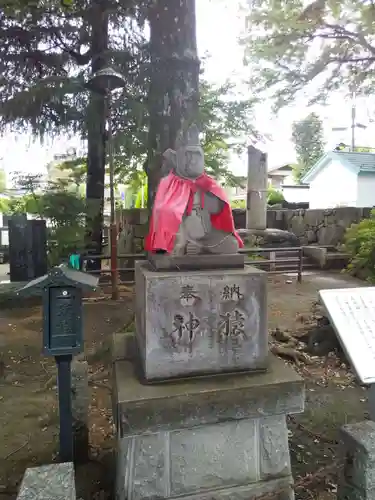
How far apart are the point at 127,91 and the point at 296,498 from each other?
6.40 m

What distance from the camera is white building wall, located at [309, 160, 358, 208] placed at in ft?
66.7

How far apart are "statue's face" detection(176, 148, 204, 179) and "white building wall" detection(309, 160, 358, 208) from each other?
1925 centimetres

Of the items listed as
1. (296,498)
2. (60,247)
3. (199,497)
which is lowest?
(296,498)

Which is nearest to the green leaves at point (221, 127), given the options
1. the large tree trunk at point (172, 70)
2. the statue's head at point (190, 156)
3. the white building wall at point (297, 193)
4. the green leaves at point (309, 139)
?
the large tree trunk at point (172, 70)

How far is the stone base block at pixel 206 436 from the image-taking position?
228 centimetres

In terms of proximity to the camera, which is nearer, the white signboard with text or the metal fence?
the white signboard with text

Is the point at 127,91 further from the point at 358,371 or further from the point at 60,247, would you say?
the point at 358,371

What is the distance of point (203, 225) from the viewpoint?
2.74 metres

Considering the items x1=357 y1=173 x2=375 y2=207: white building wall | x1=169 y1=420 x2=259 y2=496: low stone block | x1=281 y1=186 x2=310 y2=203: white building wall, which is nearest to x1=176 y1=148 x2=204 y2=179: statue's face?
x1=169 y1=420 x2=259 y2=496: low stone block

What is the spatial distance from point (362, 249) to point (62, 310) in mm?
9165

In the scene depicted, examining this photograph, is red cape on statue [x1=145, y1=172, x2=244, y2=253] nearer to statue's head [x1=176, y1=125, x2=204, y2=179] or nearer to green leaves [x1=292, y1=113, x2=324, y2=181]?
statue's head [x1=176, y1=125, x2=204, y2=179]

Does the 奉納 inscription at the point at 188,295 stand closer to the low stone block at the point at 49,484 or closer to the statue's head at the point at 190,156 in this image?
the statue's head at the point at 190,156

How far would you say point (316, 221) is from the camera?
15.0 metres

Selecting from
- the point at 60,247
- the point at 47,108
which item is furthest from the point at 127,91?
the point at 60,247
